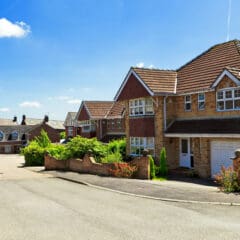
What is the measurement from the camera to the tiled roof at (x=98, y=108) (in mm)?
44356

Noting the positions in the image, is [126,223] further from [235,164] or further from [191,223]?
[235,164]

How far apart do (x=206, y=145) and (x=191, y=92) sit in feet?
12.4

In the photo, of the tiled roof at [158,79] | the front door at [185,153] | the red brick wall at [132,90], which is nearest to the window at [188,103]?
the tiled roof at [158,79]

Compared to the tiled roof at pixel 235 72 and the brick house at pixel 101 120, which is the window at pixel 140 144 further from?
the brick house at pixel 101 120

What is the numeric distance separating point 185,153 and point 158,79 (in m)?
5.81

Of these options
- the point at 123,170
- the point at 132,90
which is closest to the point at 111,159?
the point at 123,170

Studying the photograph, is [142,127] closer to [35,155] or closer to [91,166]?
[91,166]

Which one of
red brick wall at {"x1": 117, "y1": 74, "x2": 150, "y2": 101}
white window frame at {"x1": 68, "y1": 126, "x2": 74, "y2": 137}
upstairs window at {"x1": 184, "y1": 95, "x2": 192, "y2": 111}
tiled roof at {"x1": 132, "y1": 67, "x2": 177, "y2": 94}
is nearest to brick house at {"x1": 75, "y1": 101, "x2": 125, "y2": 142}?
white window frame at {"x1": 68, "y1": 126, "x2": 74, "y2": 137}

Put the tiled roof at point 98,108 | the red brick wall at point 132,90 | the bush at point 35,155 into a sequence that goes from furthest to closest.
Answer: the tiled roof at point 98,108 < the bush at point 35,155 < the red brick wall at point 132,90

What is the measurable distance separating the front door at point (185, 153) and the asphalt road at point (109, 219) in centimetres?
1008

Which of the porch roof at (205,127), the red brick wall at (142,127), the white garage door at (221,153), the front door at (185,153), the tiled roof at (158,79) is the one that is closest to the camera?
the porch roof at (205,127)

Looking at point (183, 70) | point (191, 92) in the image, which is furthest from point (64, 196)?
point (183, 70)

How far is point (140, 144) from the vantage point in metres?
28.1

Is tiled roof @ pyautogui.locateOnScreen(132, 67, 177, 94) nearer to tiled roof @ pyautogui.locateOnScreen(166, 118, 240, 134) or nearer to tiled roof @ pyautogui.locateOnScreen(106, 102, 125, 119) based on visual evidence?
tiled roof @ pyautogui.locateOnScreen(166, 118, 240, 134)
